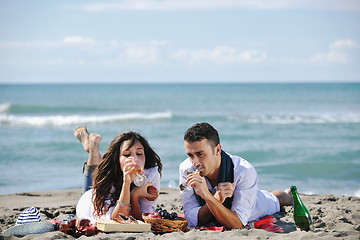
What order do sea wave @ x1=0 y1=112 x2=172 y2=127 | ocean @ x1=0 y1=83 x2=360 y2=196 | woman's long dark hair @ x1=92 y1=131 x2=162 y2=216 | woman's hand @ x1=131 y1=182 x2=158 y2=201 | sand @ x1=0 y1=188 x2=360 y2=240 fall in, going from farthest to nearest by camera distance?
sea wave @ x1=0 y1=112 x2=172 y2=127, ocean @ x1=0 y1=83 x2=360 y2=196, woman's long dark hair @ x1=92 y1=131 x2=162 y2=216, woman's hand @ x1=131 y1=182 x2=158 y2=201, sand @ x1=0 y1=188 x2=360 y2=240

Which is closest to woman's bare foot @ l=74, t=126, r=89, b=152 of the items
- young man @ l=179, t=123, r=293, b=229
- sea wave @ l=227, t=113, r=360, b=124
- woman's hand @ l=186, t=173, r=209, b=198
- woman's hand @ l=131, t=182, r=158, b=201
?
woman's hand @ l=131, t=182, r=158, b=201

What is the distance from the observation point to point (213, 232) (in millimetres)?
4613

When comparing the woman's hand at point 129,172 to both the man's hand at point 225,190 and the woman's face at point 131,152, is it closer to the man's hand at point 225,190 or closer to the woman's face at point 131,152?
Answer: the woman's face at point 131,152

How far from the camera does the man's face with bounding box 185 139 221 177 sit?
15.6 ft

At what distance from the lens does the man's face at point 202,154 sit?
15.6 feet

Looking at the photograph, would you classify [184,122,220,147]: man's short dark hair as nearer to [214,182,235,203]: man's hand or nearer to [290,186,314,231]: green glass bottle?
[214,182,235,203]: man's hand

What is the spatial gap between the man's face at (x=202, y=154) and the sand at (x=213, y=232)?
2.28 ft

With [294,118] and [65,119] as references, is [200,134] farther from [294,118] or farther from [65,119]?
[65,119]

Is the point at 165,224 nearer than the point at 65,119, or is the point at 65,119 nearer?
the point at 165,224

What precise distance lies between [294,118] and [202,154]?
63.5 feet

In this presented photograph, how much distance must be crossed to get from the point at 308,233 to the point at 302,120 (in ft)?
60.7

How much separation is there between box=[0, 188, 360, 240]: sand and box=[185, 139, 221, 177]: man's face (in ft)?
2.28

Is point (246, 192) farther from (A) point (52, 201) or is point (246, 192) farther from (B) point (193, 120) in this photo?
(B) point (193, 120)

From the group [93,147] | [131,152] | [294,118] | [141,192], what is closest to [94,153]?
[93,147]
